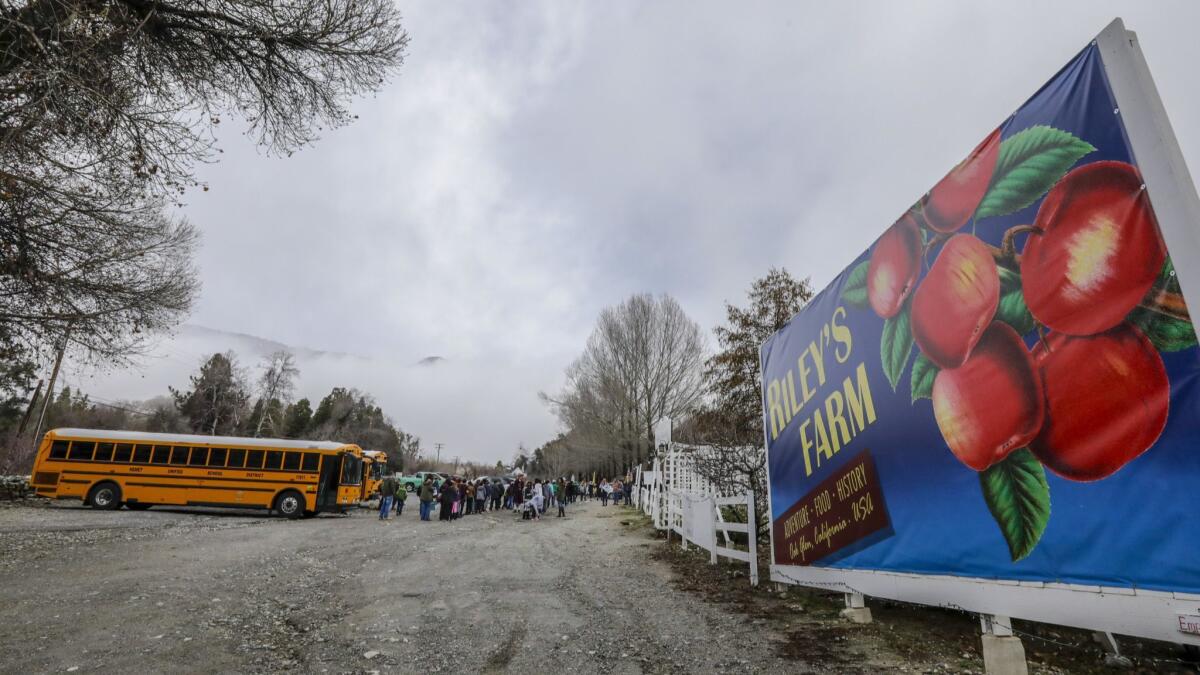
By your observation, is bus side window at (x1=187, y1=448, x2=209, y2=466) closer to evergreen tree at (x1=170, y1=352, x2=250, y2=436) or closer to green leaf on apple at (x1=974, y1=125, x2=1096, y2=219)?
green leaf on apple at (x1=974, y1=125, x2=1096, y2=219)

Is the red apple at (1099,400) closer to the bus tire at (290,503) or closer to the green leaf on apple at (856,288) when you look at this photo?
the green leaf on apple at (856,288)

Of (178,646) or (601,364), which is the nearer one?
(178,646)

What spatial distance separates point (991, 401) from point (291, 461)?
19607mm

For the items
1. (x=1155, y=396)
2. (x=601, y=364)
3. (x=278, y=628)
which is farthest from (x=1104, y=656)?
(x=601, y=364)

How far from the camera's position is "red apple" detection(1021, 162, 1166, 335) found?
7.82 ft

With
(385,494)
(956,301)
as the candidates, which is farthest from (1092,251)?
(385,494)

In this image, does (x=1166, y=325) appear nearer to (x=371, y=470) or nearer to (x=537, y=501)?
(x=537, y=501)

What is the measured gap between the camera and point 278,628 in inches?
194

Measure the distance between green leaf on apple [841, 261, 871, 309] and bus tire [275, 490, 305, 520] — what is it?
59.6ft

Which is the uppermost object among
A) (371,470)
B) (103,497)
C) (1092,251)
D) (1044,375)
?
(1092,251)

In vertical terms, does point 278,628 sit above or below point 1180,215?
below

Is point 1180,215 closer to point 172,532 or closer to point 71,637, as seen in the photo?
point 71,637

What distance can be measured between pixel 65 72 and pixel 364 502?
79.1 feet

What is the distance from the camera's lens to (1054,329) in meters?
2.77
